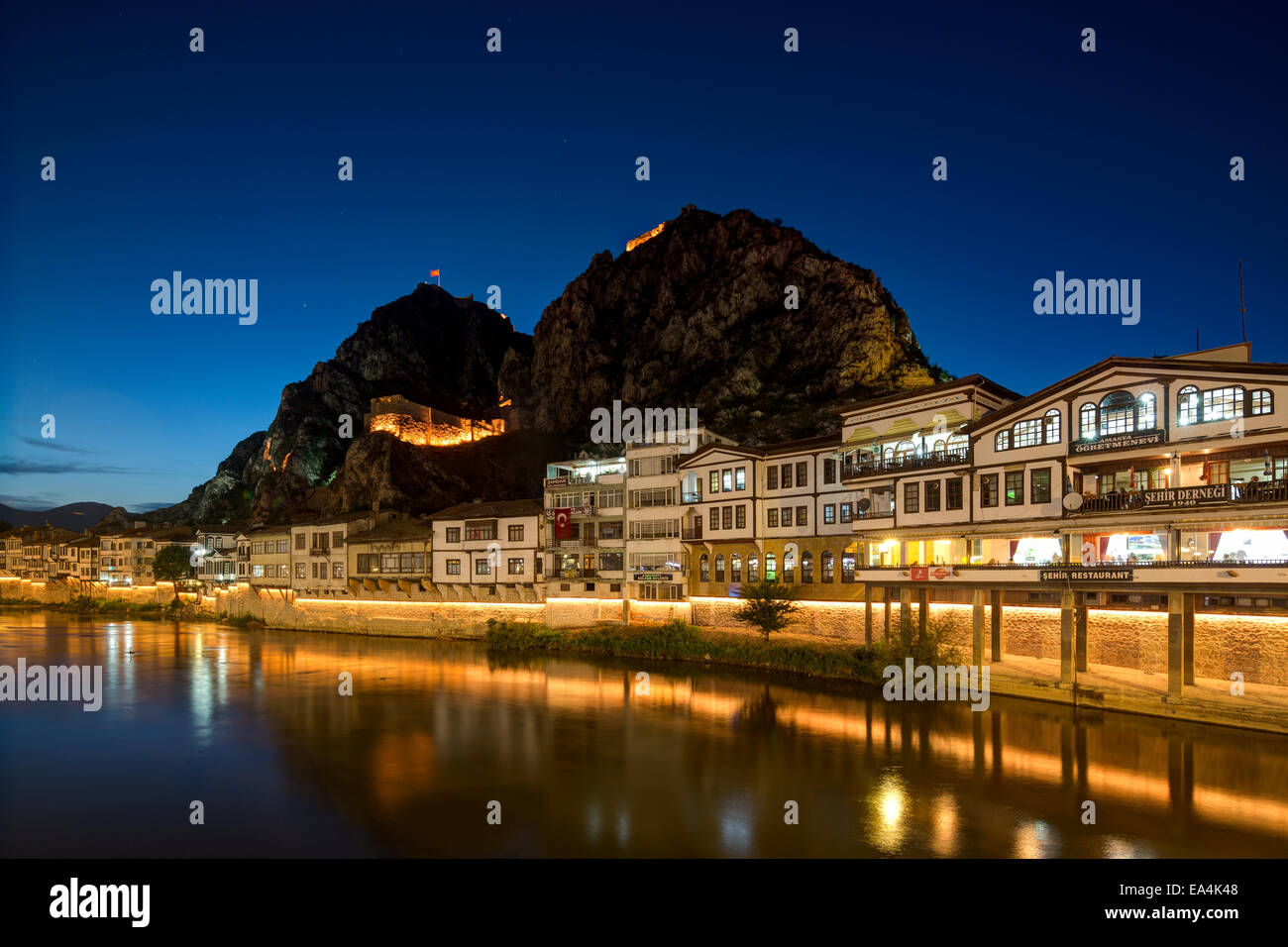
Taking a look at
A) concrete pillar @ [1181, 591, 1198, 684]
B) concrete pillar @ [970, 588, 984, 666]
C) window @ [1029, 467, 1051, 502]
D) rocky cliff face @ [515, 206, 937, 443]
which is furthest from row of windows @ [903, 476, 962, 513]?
rocky cliff face @ [515, 206, 937, 443]

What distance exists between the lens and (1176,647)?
96.3ft

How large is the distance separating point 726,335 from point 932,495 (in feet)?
261

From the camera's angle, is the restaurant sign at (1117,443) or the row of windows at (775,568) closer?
the restaurant sign at (1117,443)

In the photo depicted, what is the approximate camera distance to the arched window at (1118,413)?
32250 millimetres

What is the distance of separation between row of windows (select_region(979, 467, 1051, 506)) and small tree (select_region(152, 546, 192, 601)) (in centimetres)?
9710

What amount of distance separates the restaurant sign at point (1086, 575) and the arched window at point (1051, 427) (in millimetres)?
6266

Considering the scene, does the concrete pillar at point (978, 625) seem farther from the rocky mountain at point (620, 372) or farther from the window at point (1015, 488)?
the rocky mountain at point (620, 372)

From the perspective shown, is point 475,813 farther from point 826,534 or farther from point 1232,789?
point 826,534

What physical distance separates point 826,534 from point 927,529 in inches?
285

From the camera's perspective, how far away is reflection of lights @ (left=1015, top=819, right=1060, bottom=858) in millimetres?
17969

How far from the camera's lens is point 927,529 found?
3944cm

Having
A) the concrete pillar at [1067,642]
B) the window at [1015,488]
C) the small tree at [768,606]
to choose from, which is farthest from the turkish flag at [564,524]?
the concrete pillar at [1067,642]

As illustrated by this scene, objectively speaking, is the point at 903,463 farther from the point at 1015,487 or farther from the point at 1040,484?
the point at 1040,484
